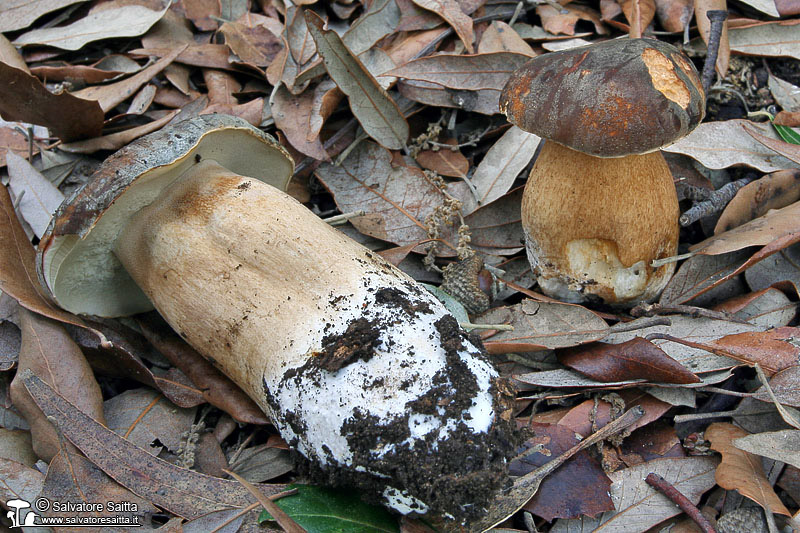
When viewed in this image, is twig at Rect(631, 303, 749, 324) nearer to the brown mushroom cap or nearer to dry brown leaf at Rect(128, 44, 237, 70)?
the brown mushroom cap

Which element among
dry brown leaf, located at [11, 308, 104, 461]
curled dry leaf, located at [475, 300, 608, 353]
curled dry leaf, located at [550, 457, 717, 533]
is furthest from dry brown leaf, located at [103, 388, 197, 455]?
curled dry leaf, located at [550, 457, 717, 533]

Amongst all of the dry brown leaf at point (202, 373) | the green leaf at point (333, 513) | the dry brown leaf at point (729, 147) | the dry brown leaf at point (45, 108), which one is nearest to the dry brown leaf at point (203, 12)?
the dry brown leaf at point (45, 108)

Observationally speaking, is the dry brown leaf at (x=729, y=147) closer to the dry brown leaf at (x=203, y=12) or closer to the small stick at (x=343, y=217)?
the small stick at (x=343, y=217)

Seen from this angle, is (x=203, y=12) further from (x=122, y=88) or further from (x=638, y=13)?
(x=638, y=13)

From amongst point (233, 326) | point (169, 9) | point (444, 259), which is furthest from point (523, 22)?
point (233, 326)

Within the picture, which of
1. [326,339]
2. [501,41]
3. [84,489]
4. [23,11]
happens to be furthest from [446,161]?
[23,11]

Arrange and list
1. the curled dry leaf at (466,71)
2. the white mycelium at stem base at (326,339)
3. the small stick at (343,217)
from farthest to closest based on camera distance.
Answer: the curled dry leaf at (466,71) < the small stick at (343,217) < the white mycelium at stem base at (326,339)
